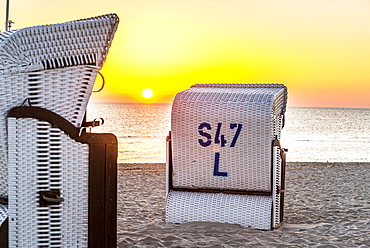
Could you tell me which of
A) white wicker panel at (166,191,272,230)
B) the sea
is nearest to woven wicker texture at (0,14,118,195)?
white wicker panel at (166,191,272,230)

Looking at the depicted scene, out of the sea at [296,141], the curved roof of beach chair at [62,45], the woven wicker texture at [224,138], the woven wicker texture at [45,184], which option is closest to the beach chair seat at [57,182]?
the woven wicker texture at [45,184]

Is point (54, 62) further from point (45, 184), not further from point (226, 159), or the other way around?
point (226, 159)

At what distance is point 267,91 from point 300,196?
11.4 ft

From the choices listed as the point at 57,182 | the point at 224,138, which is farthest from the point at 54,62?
the point at 224,138

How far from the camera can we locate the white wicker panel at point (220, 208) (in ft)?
17.1

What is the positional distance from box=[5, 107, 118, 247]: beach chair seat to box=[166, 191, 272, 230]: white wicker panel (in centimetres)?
307

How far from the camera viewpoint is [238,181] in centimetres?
535

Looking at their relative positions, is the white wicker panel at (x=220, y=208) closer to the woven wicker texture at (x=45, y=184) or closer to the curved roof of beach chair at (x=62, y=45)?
the woven wicker texture at (x=45, y=184)

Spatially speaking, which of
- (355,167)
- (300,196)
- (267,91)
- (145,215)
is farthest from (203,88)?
(355,167)

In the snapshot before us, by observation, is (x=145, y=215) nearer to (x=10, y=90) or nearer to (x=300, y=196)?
(x=300, y=196)

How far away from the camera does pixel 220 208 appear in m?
5.32

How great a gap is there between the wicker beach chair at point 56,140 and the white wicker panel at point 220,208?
10.1ft

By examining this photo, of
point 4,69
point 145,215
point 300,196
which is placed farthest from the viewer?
point 300,196

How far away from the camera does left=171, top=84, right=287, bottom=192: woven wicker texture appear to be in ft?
17.1
